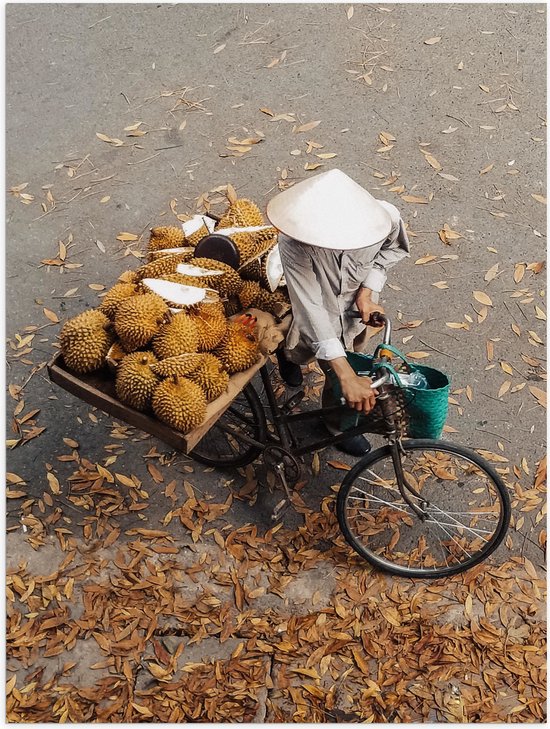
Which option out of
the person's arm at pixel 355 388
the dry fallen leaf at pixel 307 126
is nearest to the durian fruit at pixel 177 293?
the person's arm at pixel 355 388

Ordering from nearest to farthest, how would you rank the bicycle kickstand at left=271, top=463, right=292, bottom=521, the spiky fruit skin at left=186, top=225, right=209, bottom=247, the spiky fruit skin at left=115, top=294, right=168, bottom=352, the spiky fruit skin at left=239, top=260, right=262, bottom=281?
1. the spiky fruit skin at left=115, top=294, right=168, bottom=352
2. the spiky fruit skin at left=239, top=260, right=262, bottom=281
3. the spiky fruit skin at left=186, top=225, right=209, bottom=247
4. the bicycle kickstand at left=271, top=463, right=292, bottom=521

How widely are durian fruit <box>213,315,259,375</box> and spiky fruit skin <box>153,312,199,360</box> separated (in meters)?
0.14

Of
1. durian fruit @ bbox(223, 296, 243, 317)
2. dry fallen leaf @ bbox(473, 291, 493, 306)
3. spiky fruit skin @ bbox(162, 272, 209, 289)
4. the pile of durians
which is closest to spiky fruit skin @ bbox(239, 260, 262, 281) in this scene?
the pile of durians

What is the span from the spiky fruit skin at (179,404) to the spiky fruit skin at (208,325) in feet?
0.76

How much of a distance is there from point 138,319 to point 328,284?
0.83 metres

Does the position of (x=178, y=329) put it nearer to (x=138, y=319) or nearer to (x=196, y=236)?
(x=138, y=319)

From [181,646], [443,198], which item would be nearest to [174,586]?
[181,646]

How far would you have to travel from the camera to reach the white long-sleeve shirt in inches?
123

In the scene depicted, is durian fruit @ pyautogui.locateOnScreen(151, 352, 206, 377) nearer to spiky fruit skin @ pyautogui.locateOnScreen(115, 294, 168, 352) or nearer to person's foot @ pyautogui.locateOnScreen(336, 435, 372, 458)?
spiky fruit skin @ pyautogui.locateOnScreen(115, 294, 168, 352)

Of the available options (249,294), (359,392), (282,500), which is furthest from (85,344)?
(282,500)

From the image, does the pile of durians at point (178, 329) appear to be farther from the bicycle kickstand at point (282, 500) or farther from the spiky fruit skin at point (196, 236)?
the bicycle kickstand at point (282, 500)

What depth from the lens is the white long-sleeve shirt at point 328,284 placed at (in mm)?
3127

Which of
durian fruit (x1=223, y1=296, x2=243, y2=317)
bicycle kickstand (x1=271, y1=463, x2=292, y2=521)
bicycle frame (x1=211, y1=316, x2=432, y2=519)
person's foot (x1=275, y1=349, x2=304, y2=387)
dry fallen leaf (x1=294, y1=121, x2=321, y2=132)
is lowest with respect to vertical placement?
bicycle kickstand (x1=271, y1=463, x2=292, y2=521)

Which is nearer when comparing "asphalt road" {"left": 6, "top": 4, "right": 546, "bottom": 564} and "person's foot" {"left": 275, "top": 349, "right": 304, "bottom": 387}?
"person's foot" {"left": 275, "top": 349, "right": 304, "bottom": 387}
